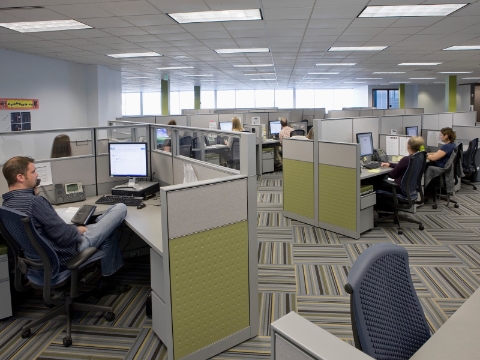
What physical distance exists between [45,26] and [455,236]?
507 cm

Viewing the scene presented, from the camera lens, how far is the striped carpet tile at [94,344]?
2.22 meters

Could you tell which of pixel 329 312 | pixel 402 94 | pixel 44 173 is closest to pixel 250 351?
pixel 329 312

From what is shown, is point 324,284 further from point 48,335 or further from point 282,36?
point 282,36

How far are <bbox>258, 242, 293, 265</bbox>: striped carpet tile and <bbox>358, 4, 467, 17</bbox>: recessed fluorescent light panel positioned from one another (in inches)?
95.6

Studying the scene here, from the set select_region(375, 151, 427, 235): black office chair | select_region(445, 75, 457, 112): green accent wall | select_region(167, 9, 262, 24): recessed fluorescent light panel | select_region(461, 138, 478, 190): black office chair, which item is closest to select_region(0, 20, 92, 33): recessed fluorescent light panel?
select_region(167, 9, 262, 24): recessed fluorescent light panel

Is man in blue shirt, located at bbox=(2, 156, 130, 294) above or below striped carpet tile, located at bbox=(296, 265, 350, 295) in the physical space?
above

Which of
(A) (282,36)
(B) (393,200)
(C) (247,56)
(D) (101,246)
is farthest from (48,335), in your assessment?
(C) (247,56)

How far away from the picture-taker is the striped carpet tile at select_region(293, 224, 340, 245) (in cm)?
402

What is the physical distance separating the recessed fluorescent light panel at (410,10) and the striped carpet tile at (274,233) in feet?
7.70

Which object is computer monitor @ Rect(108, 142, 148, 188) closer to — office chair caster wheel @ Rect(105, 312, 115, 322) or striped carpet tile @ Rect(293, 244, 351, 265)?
office chair caster wheel @ Rect(105, 312, 115, 322)

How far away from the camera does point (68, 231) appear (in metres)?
2.28

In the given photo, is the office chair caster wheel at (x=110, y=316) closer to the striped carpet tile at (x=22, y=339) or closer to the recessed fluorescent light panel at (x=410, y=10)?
the striped carpet tile at (x=22, y=339)

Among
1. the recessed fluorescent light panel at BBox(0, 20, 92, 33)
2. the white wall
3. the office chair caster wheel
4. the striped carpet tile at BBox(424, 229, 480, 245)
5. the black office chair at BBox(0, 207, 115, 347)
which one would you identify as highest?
the recessed fluorescent light panel at BBox(0, 20, 92, 33)

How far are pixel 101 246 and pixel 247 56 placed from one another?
551 cm
